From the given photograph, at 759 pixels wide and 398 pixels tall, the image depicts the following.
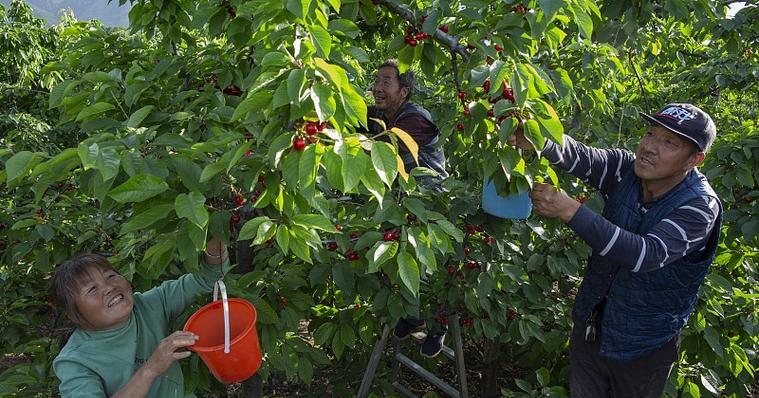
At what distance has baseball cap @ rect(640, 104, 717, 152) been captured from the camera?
193 cm

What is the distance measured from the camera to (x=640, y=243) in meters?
1.82

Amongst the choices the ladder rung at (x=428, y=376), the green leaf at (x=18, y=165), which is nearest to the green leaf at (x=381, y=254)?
the green leaf at (x=18, y=165)

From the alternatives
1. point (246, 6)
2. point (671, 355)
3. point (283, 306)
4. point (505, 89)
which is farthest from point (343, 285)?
point (671, 355)

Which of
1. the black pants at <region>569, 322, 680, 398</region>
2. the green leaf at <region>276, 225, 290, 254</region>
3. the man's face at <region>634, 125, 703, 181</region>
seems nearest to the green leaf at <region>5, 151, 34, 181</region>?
the green leaf at <region>276, 225, 290, 254</region>

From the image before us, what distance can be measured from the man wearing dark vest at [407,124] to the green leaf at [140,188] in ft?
4.98

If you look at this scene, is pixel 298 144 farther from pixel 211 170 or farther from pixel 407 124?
pixel 407 124

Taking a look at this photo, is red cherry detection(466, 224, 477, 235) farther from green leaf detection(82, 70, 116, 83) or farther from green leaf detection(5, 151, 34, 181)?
green leaf detection(5, 151, 34, 181)

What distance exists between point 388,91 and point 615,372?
1.75 m

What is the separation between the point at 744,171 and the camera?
2635mm

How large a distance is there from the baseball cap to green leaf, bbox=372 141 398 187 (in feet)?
3.88

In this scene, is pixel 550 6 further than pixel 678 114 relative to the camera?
No

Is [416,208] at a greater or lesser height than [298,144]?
lesser

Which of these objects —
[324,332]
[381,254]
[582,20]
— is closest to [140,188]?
[381,254]

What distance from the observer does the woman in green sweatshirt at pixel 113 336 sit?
163cm
